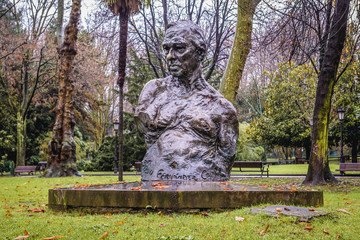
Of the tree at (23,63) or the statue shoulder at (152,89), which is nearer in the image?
the statue shoulder at (152,89)

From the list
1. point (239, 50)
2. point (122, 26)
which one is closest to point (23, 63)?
point (122, 26)

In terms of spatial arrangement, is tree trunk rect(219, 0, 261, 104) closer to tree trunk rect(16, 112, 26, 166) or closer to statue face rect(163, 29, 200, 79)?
statue face rect(163, 29, 200, 79)

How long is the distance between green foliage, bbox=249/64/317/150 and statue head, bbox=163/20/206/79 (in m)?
17.5

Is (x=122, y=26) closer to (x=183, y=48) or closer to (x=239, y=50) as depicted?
(x=239, y=50)

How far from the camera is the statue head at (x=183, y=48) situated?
651 centimetres

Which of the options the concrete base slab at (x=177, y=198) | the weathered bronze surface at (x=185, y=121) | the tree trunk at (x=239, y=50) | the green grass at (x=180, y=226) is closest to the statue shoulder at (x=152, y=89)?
the weathered bronze surface at (x=185, y=121)

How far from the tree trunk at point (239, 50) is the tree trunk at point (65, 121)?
867cm

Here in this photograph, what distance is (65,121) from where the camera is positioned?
17281 millimetres

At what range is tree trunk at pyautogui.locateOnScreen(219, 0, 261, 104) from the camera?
40.9 feet

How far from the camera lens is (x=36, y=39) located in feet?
80.7

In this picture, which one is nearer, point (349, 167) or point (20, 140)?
point (349, 167)

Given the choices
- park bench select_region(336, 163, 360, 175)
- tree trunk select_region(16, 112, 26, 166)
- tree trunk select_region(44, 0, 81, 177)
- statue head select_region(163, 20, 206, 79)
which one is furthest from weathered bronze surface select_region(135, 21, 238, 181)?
tree trunk select_region(16, 112, 26, 166)

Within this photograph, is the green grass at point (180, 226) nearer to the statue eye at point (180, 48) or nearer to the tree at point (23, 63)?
the statue eye at point (180, 48)

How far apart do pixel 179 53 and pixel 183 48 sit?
123 mm
